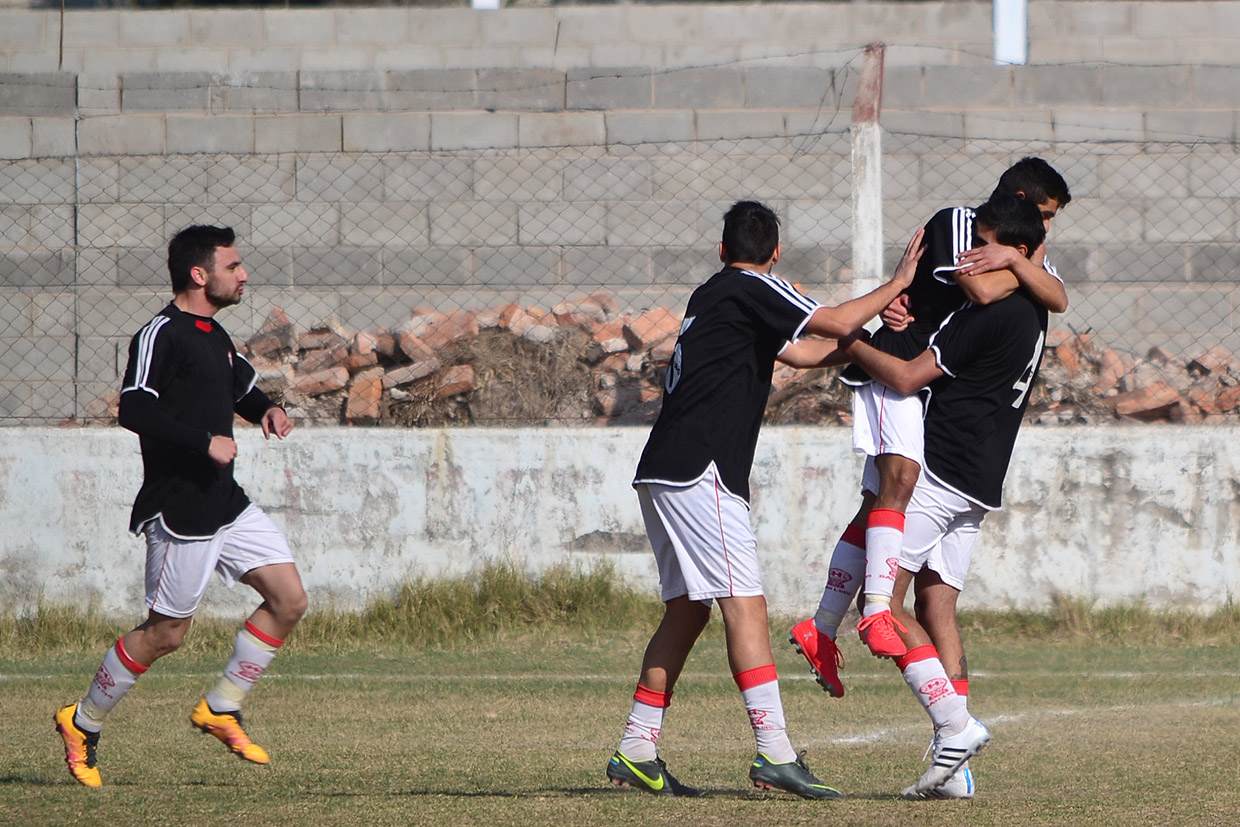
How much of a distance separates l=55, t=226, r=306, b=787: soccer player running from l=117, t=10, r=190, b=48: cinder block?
9.21m

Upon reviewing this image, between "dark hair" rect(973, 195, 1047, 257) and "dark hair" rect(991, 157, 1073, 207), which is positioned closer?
"dark hair" rect(973, 195, 1047, 257)

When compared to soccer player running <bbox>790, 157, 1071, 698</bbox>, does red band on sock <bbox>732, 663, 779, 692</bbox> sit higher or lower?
lower

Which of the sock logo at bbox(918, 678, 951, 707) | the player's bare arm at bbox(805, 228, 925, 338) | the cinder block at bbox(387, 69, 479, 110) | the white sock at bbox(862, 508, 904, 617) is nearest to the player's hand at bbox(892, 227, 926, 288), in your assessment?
the player's bare arm at bbox(805, 228, 925, 338)

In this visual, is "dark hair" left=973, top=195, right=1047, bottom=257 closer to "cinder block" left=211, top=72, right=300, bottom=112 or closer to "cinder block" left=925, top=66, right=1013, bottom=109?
"cinder block" left=925, top=66, right=1013, bottom=109

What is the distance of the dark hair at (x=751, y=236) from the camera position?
4.96 meters

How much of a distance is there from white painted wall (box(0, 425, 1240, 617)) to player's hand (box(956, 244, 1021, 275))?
172 inches

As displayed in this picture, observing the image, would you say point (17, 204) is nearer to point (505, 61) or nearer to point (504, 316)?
point (504, 316)

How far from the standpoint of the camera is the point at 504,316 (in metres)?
10.8

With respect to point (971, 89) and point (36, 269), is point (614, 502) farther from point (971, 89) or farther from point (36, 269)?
point (971, 89)

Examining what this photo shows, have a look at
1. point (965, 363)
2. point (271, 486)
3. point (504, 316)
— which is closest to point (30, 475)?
point (271, 486)

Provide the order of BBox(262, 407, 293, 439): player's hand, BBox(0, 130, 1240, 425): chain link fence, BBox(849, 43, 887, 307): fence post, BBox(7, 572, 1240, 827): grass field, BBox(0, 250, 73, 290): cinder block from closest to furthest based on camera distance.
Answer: BBox(7, 572, 1240, 827): grass field < BBox(262, 407, 293, 439): player's hand < BBox(849, 43, 887, 307): fence post < BBox(0, 250, 73, 290): cinder block < BBox(0, 130, 1240, 425): chain link fence

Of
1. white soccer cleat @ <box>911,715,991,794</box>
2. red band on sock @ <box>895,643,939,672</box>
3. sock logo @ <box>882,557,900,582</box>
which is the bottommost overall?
white soccer cleat @ <box>911,715,991,794</box>

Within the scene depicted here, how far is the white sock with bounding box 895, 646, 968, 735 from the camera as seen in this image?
4789 mm

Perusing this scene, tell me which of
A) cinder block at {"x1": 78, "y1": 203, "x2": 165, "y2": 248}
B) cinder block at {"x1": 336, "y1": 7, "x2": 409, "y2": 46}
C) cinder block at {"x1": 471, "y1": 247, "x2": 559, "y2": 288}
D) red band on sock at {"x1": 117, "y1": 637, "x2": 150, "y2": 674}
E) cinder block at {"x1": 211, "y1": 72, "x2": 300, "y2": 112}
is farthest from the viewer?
cinder block at {"x1": 336, "y1": 7, "x2": 409, "y2": 46}
